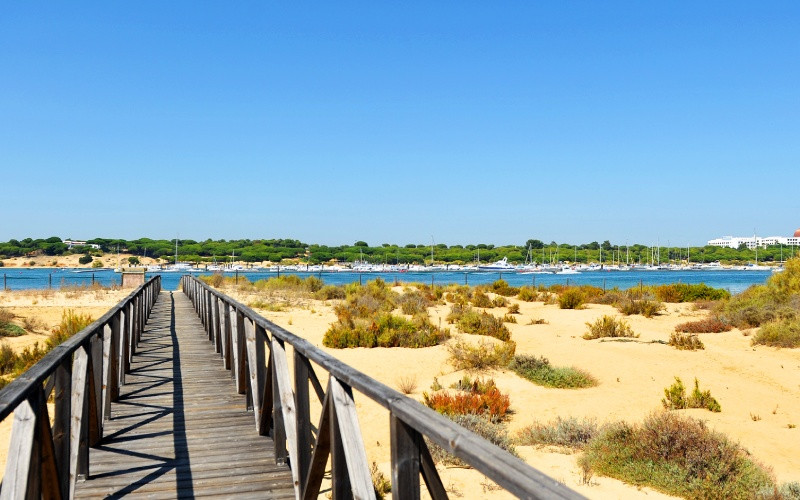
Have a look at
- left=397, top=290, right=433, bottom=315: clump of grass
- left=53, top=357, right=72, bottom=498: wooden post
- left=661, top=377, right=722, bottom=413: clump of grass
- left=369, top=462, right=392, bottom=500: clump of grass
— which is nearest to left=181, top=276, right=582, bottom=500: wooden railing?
left=369, top=462, right=392, bottom=500: clump of grass

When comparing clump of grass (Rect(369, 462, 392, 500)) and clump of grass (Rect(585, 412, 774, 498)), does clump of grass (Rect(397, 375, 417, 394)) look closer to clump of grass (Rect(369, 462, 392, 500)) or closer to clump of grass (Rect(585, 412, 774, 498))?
clump of grass (Rect(585, 412, 774, 498))

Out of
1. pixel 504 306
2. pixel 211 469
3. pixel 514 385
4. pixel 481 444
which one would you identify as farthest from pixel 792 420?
pixel 504 306

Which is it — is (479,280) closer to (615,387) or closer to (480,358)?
(480,358)

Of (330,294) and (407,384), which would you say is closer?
(407,384)

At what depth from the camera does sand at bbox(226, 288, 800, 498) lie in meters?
7.20

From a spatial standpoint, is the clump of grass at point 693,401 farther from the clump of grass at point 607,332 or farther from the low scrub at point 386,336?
the clump of grass at point 607,332

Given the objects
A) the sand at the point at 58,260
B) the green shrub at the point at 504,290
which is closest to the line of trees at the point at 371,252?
the sand at the point at 58,260

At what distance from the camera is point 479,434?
24.1 feet

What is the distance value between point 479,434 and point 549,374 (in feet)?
17.7

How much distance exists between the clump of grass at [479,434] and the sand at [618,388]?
0.23 meters

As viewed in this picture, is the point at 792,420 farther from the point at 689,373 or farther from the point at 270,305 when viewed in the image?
the point at 270,305

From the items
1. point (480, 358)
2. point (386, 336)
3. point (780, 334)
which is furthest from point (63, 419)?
point (780, 334)

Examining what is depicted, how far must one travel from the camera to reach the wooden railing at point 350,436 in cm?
171

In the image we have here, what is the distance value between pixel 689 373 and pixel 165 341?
1088 cm
